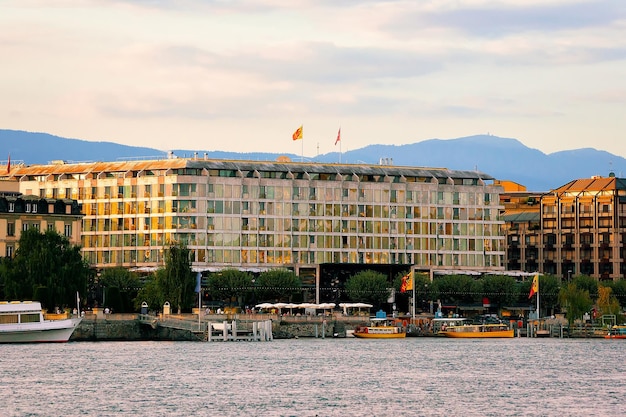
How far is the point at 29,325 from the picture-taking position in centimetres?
17850

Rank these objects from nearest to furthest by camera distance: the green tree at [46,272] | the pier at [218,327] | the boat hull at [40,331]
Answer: the boat hull at [40,331], the pier at [218,327], the green tree at [46,272]

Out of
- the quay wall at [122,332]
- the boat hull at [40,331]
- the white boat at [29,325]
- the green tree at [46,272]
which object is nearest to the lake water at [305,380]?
→ the boat hull at [40,331]

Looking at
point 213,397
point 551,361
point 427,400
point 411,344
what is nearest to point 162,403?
point 213,397

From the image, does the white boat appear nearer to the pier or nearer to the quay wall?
the quay wall

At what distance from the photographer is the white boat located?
177 m

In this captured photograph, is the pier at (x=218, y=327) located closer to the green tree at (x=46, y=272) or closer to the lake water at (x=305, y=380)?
the lake water at (x=305, y=380)

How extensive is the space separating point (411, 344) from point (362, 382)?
68.2 m

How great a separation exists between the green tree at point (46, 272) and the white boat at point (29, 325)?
10149 millimetres

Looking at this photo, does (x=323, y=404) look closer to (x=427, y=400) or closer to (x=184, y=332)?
(x=427, y=400)

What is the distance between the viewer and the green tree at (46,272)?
192 metres

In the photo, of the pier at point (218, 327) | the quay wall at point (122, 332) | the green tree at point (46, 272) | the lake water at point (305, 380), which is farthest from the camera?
the green tree at point (46, 272)

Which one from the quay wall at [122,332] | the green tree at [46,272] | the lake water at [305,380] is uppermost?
the green tree at [46,272]

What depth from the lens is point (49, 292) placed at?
190875 millimetres

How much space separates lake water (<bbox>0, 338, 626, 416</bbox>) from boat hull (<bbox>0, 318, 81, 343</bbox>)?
2744 millimetres
